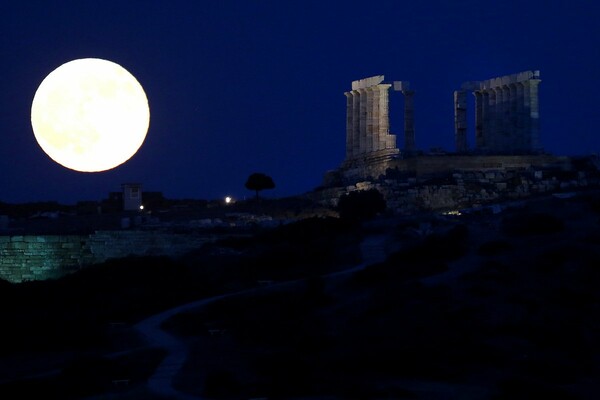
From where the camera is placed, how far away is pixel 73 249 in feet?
165

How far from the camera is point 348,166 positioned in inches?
2712

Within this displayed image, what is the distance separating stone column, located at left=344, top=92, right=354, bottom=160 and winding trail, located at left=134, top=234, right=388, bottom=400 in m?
21.7

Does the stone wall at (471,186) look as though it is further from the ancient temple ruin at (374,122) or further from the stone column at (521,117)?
the stone column at (521,117)

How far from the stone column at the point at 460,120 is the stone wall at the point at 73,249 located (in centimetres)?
2054

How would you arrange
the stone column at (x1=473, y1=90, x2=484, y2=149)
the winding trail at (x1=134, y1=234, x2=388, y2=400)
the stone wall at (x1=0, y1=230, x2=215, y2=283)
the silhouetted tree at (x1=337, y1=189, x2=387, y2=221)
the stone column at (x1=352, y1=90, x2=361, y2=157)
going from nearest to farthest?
the winding trail at (x1=134, y1=234, x2=388, y2=400) → the stone wall at (x1=0, y1=230, x2=215, y2=283) → the silhouetted tree at (x1=337, y1=189, x2=387, y2=221) → the stone column at (x1=352, y1=90, x2=361, y2=157) → the stone column at (x1=473, y1=90, x2=484, y2=149)

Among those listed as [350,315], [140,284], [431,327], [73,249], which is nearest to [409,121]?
[73,249]

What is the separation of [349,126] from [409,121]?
4.35 meters

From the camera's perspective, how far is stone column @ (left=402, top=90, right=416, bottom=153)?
6715 centimetres

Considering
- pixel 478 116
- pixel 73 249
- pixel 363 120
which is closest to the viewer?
pixel 73 249

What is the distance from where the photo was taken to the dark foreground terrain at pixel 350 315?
3212 cm

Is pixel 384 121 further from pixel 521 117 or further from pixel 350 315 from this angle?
pixel 350 315

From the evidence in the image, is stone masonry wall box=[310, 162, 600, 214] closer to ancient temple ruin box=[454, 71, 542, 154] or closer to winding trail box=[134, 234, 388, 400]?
ancient temple ruin box=[454, 71, 542, 154]

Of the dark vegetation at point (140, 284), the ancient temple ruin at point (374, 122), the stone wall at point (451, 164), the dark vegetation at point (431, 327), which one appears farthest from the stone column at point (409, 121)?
the dark vegetation at point (431, 327)

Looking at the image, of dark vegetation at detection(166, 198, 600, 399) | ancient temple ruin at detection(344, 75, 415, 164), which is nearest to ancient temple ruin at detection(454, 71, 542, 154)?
ancient temple ruin at detection(344, 75, 415, 164)
